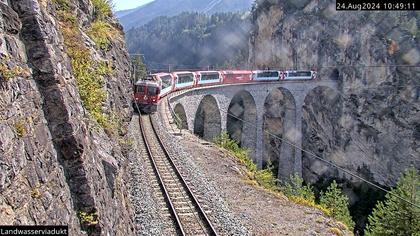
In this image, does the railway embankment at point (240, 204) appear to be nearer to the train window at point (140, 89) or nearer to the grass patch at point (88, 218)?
the grass patch at point (88, 218)

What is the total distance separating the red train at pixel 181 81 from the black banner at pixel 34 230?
2335cm

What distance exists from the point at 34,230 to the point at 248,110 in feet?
152

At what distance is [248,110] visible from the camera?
51.2m

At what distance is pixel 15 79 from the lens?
20.3ft

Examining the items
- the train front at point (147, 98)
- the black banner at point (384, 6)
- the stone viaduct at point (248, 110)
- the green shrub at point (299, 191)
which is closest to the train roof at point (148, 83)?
the train front at point (147, 98)

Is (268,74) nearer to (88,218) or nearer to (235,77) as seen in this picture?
(235,77)

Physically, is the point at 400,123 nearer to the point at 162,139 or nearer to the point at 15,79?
the point at 162,139

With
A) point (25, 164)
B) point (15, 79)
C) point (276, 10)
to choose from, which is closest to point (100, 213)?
point (25, 164)

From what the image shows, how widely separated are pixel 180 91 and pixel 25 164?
3126 centimetres

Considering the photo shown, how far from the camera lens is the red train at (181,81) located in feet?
101

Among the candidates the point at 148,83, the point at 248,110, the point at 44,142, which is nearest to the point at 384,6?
the point at 148,83

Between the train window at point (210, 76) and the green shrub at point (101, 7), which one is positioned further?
the train window at point (210, 76)

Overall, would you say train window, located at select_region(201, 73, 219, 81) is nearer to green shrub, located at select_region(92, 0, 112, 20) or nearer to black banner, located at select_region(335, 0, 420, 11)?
black banner, located at select_region(335, 0, 420, 11)

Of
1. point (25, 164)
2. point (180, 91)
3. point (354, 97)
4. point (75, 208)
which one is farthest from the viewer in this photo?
point (354, 97)
